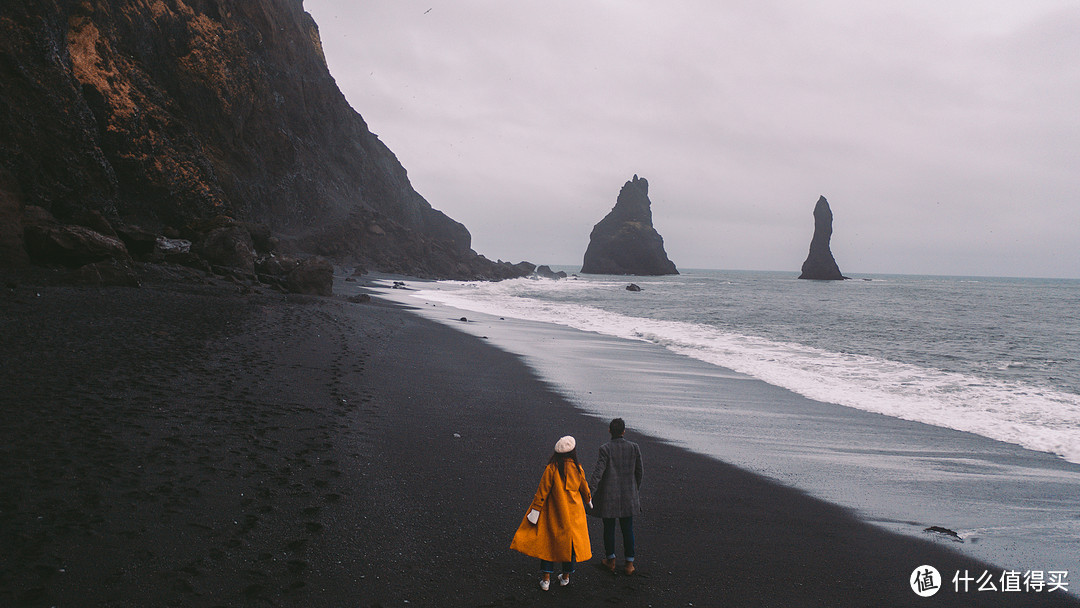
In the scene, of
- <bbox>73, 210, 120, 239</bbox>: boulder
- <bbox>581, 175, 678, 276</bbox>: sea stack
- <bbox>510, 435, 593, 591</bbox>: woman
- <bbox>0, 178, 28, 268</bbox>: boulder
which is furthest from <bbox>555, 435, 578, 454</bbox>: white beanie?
<bbox>581, 175, 678, 276</bbox>: sea stack

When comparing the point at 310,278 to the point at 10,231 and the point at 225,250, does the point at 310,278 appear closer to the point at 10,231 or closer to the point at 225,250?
the point at 225,250

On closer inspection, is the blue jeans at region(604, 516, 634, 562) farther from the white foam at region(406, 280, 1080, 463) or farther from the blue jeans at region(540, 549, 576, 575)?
the white foam at region(406, 280, 1080, 463)

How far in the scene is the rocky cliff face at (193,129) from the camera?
18250mm

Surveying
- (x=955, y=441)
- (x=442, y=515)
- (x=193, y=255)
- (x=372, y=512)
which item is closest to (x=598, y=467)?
(x=442, y=515)

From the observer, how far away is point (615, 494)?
183 inches

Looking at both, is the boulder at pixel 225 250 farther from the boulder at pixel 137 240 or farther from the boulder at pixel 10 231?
the boulder at pixel 10 231

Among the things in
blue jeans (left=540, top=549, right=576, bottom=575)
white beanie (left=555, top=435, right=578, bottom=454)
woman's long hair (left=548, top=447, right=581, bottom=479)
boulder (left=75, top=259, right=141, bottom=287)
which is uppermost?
boulder (left=75, top=259, right=141, bottom=287)

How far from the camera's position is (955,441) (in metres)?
9.29

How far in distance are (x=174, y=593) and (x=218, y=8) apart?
4967cm

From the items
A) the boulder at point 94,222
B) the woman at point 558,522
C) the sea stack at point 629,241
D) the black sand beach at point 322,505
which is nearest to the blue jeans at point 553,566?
the woman at point 558,522

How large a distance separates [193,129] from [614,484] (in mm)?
42749

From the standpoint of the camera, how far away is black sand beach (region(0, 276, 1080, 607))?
155 inches

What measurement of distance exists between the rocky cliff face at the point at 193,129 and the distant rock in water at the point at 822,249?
86.7 metres

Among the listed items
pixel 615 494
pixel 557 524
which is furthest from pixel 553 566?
pixel 615 494
